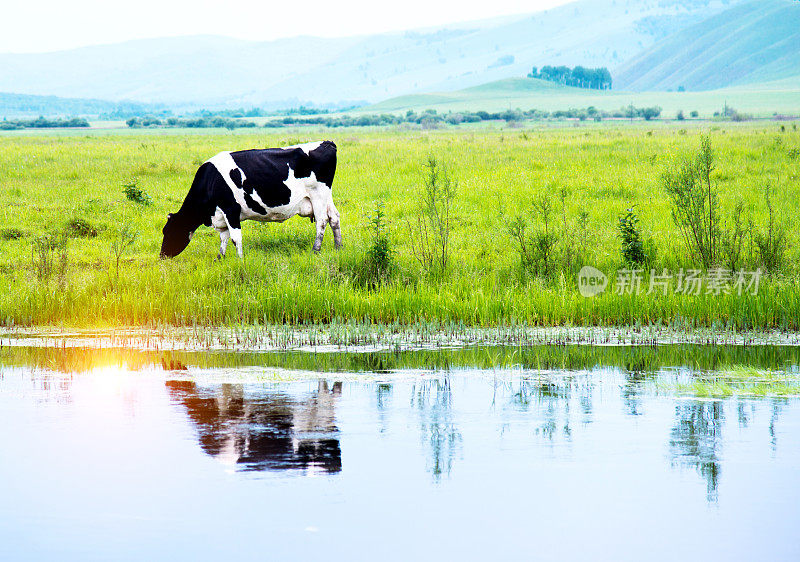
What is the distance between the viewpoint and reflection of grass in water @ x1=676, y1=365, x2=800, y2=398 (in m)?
10.2

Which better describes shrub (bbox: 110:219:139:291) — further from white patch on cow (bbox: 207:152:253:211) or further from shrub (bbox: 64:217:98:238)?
white patch on cow (bbox: 207:152:253:211)

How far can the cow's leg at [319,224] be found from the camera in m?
18.7

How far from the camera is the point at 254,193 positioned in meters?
18.3

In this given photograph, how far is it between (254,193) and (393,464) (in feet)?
35.9

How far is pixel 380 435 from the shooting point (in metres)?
8.87

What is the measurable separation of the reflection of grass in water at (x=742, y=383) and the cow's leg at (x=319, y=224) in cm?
916

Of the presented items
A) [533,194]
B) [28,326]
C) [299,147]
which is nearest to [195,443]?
[28,326]

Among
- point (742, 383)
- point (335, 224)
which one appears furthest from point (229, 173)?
point (742, 383)

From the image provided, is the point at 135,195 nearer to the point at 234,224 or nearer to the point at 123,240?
the point at 123,240

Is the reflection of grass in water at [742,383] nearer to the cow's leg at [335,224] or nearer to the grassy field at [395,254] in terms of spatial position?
the grassy field at [395,254]

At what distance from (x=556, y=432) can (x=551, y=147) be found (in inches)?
1147

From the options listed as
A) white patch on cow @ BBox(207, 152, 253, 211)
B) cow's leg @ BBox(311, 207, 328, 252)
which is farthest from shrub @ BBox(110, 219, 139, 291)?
cow's leg @ BBox(311, 207, 328, 252)

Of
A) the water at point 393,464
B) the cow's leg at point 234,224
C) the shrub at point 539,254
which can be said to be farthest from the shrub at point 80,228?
the water at point 393,464

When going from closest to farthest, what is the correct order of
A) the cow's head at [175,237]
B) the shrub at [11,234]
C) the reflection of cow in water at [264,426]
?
the reflection of cow in water at [264,426] → the cow's head at [175,237] → the shrub at [11,234]
